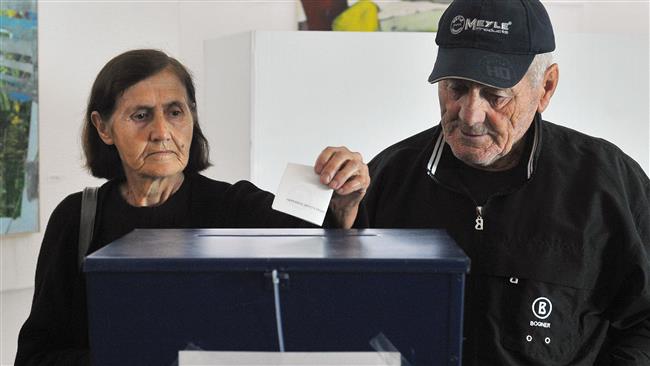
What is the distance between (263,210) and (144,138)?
0.76 ft

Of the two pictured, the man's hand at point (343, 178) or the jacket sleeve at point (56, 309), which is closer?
the man's hand at point (343, 178)

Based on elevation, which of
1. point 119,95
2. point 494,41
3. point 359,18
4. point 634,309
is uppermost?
point 359,18

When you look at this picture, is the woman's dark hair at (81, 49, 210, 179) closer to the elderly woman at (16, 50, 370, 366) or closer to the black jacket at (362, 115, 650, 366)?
the elderly woman at (16, 50, 370, 366)

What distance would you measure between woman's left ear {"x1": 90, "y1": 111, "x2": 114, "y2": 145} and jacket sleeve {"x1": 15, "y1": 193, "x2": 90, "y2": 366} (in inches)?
7.1

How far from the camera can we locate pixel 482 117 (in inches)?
53.6

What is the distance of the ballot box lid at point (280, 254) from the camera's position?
80cm

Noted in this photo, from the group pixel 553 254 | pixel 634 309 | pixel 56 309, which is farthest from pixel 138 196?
pixel 634 309

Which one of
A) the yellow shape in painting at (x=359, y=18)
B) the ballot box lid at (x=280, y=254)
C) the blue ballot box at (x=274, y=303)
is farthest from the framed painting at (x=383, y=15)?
the blue ballot box at (x=274, y=303)

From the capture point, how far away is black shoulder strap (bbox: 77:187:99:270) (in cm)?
128

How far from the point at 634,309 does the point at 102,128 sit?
38.3 inches

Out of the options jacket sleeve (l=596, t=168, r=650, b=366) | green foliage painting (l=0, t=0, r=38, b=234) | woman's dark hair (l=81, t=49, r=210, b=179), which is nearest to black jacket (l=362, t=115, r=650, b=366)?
jacket sleeve (l=596, t=168, r=650, b=366)

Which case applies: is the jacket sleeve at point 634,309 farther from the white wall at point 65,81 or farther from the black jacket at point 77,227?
the white wall at point 65,81

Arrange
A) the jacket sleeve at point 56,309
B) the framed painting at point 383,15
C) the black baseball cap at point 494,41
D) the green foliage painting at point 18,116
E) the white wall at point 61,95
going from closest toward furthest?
1. the jacket sleeve at point 56,309
2. the black baseball cap at point 494,41
3. the green foliage painting at point 18,116
4. the white wall at point 61,95
5. the framed painting at point 383,15

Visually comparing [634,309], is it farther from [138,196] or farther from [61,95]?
[61,95]
